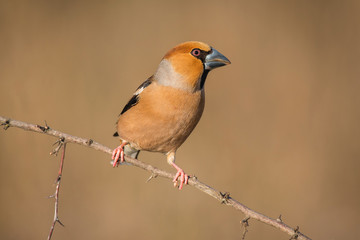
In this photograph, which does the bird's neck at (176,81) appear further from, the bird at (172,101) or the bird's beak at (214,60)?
the bird's beak at (214,60)

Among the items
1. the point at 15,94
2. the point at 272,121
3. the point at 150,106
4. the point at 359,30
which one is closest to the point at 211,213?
the point at 272,121

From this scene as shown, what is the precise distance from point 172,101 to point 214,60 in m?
0.60

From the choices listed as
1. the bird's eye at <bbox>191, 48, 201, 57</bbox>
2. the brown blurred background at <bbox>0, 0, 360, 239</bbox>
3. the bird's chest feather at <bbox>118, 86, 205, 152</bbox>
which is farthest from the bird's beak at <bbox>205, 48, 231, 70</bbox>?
the brown blurred background at <bbox>0, 0, 360, 239</bbox>

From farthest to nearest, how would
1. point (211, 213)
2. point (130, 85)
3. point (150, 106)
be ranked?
point (130, 85), point (211, 213), point (150, 106)

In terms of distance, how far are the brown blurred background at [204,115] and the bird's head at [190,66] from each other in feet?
7.56

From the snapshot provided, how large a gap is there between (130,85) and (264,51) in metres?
2.31

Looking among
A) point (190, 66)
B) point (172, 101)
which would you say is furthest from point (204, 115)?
point (172, 101)

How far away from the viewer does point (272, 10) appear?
7.14m

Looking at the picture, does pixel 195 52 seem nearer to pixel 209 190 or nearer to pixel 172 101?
pixel 172 101

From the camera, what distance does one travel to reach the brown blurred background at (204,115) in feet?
20.7

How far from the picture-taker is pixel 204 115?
679 cm

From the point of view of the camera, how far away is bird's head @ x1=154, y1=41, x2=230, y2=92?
4.25 m

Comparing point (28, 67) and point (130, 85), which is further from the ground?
point (130, 85)

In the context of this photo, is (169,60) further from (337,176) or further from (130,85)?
(337,176)
